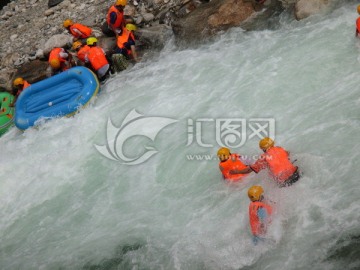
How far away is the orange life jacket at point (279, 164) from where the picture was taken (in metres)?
5.98

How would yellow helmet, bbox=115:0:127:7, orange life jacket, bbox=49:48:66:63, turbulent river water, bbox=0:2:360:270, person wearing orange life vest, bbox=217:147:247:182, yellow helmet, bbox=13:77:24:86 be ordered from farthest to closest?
yellow helmet, bbox=13:77:24:86 < orange life jacket, bbox=49:48:66:63 < yellow helmet, bbox=115:0:127:7 < person wearing orange life vest, bbox=217:147:247:182 < turbulent river water, bbox=0:2:360:270

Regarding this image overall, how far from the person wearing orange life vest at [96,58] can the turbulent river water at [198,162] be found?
1.47ft

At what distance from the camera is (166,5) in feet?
36.2

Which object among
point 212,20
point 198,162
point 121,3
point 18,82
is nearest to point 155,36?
point 121,3

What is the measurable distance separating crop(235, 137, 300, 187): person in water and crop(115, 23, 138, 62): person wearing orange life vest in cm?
511

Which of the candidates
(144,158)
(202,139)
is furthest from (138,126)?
(202,139)

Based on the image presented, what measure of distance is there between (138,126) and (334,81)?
3.57 meters

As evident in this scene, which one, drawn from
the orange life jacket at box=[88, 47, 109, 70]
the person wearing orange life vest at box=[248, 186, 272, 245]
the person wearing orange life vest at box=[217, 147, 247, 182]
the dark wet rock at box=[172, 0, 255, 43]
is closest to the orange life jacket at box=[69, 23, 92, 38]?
the orange life jacket at box=[88, 47, 109, 70]

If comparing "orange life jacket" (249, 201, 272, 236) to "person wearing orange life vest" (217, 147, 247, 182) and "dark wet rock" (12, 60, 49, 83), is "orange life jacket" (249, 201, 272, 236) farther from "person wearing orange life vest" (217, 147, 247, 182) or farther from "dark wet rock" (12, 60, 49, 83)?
"dark wet rock" (12, 60, 49, 83)

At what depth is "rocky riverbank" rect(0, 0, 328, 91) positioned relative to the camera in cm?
978

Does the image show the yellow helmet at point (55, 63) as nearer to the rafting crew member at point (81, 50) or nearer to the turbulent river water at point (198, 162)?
Answer: the rafting crew member at point (81, 50)

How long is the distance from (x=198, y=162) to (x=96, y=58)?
13.0ft

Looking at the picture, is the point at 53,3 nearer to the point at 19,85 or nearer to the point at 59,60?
the point at 59,60

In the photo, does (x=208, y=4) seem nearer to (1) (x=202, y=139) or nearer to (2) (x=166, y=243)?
(1) (x=202, y=139)
